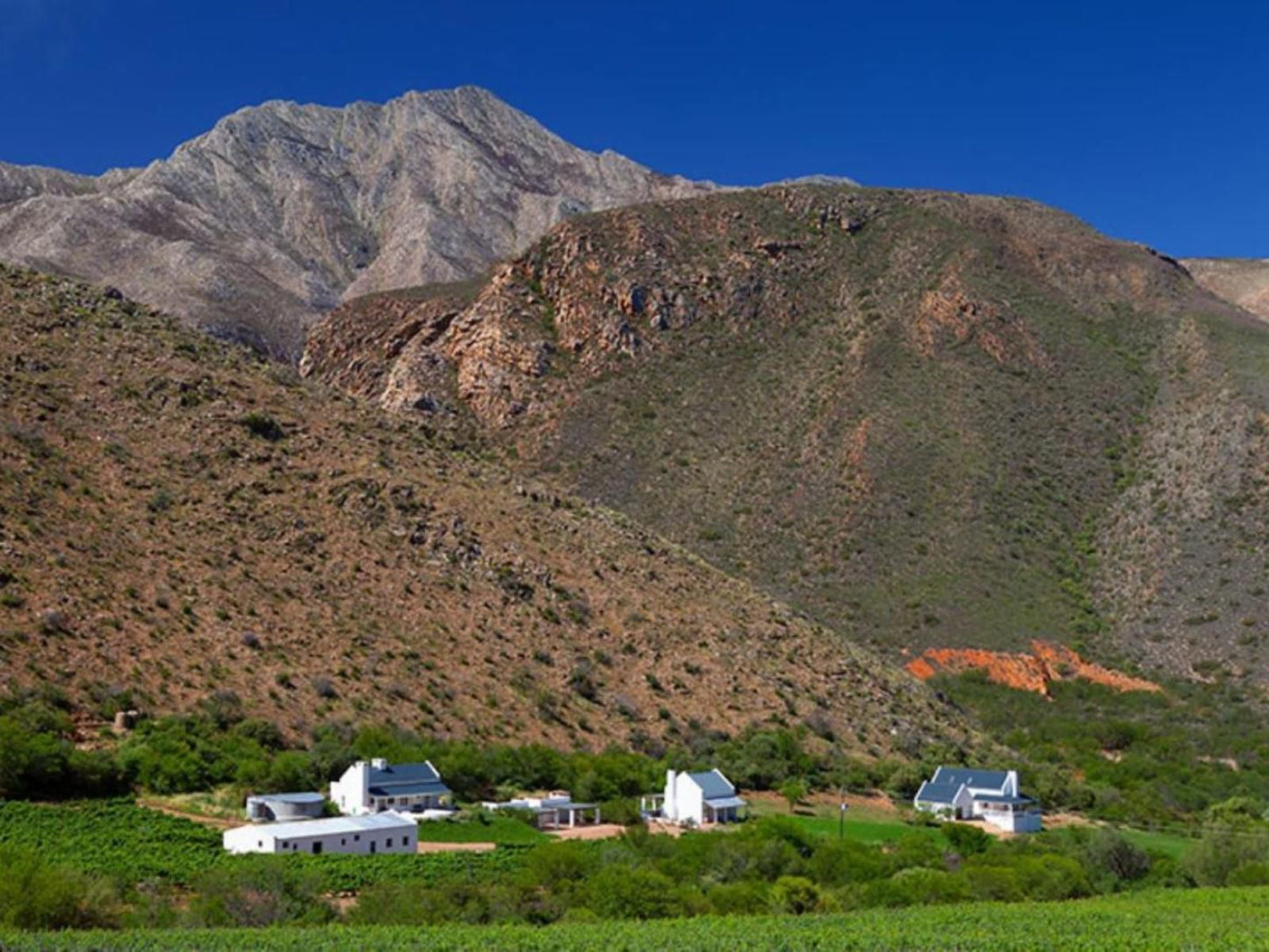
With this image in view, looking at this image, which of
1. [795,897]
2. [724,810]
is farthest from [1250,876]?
[795,897]

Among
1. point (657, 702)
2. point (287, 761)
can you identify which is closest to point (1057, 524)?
point (657, 702)

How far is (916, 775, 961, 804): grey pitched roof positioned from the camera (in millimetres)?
40125

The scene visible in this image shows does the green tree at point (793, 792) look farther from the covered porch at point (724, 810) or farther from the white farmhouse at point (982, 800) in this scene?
the white farmhouse at point (982, 800)

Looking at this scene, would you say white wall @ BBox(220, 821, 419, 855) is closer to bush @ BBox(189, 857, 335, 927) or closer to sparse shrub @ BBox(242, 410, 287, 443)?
bush @ BBox(189, 857, 335, 927)

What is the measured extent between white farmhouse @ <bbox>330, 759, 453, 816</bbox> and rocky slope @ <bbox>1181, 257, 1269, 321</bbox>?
102927mm

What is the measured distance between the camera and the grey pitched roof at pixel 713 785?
35656 millimetres

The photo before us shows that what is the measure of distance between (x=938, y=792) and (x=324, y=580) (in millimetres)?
19863

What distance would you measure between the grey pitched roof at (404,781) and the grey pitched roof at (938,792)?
14.8 metres

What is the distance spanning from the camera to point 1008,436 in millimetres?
76312

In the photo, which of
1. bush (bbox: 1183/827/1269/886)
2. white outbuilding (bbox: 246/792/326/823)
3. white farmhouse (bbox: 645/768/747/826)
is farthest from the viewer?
white farmhouse (bbox: 645/768/747/826)

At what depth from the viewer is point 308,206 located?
523ft

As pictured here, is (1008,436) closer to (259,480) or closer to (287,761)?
(259,480)

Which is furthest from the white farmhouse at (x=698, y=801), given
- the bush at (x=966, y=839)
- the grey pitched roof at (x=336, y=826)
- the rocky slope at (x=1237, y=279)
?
the rocky slope at (x=1237, y=279)

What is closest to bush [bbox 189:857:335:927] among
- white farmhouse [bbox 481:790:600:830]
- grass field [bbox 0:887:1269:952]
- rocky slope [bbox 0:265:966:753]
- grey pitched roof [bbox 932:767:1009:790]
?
grass field [bbox 0:887:1269:952]
